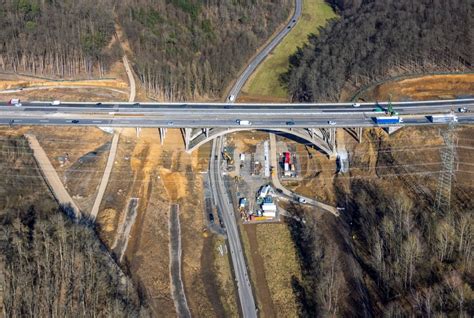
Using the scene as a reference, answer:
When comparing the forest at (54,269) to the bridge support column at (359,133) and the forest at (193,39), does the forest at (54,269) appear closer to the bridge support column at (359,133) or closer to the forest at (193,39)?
the forest at (193,39)

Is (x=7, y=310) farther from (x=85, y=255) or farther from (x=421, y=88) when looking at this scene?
(x=421, y=88)

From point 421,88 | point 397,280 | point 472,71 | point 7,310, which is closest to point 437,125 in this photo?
point 421,88

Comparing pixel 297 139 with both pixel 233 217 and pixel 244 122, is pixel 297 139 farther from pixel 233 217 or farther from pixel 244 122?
pixel 233 217

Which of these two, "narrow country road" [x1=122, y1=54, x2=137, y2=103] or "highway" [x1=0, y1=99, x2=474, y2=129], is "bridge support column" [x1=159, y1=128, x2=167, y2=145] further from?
"narrow country road" [x1=122, y1=54, x2=137, y2=103]

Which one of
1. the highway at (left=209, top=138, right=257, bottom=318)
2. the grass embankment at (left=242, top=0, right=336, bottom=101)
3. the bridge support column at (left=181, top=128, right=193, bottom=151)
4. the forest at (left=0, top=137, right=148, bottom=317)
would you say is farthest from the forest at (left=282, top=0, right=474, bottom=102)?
the forest at (left=0, top=137, right=148, bottom=317)

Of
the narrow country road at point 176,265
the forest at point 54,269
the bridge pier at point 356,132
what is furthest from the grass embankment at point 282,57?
the forest at point 54,269

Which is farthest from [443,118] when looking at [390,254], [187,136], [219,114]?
[187,136]
